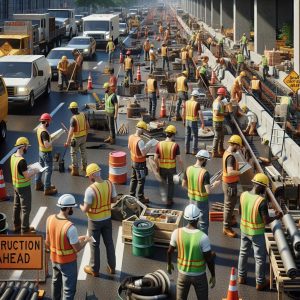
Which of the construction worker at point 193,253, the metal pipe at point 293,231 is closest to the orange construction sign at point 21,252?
the construction worker at point 193,253

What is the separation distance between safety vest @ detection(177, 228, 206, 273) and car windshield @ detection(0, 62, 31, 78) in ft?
62.1

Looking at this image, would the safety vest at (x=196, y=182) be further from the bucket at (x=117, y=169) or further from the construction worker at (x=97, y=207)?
the bucket at (x=117, y=169)

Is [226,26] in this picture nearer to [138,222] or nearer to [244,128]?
[244,128]

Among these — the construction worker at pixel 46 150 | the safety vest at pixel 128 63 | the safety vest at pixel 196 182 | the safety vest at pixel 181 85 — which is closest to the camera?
the safety vest at pixel 196 182

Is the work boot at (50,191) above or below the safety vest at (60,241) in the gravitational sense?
below

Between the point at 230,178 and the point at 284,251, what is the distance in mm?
3021

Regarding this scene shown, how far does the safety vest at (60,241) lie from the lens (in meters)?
8.79

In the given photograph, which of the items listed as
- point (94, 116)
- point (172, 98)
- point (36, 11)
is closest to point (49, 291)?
point (94, 116)

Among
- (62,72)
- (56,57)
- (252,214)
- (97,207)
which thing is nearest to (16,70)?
(62,72)

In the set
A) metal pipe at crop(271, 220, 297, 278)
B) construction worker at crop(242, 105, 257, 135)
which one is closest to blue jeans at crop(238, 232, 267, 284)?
metal pipe at crop(271, 220, 297, 278)

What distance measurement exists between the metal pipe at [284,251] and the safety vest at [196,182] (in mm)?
1654

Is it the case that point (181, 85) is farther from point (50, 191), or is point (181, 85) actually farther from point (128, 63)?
point (128, 63)

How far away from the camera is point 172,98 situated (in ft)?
92.1

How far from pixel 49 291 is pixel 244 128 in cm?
1411
